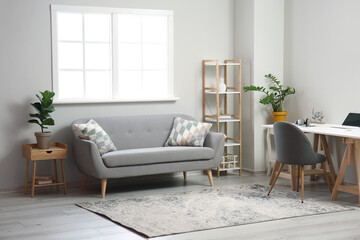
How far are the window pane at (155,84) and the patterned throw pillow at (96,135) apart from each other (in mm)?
1125

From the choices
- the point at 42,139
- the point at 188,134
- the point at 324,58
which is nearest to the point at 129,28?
the point at 188,134

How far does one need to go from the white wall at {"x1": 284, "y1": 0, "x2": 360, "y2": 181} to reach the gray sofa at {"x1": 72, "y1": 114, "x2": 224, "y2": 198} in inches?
53.7

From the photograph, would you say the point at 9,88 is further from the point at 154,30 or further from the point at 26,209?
the point at 154,30

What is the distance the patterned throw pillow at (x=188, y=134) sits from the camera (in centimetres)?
641

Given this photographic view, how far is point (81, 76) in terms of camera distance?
6.50 meters

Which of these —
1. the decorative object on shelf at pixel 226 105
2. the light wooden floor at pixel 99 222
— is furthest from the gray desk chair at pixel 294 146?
the decorative object on shelf at pixel 226 105

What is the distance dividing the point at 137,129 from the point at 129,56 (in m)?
0.96

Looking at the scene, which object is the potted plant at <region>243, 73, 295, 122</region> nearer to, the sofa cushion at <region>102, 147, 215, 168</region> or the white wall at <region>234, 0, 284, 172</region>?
the white wall at <region>234, 0, 284, 172</region>

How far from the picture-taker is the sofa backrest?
634 cm

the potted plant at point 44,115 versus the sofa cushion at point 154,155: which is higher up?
the potted plant at point 44,115

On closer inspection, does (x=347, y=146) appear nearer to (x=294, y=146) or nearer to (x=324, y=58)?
(x=294, y=146)

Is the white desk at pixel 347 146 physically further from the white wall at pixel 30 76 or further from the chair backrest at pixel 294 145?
the white wall at pixel 30 76

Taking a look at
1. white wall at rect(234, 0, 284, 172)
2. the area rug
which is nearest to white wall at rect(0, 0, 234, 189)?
white wall at rect(234, 0, 284, 172)

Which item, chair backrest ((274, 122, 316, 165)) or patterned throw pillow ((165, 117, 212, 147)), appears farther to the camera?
patterned throw pillow ((165, 117, 212, 147))
